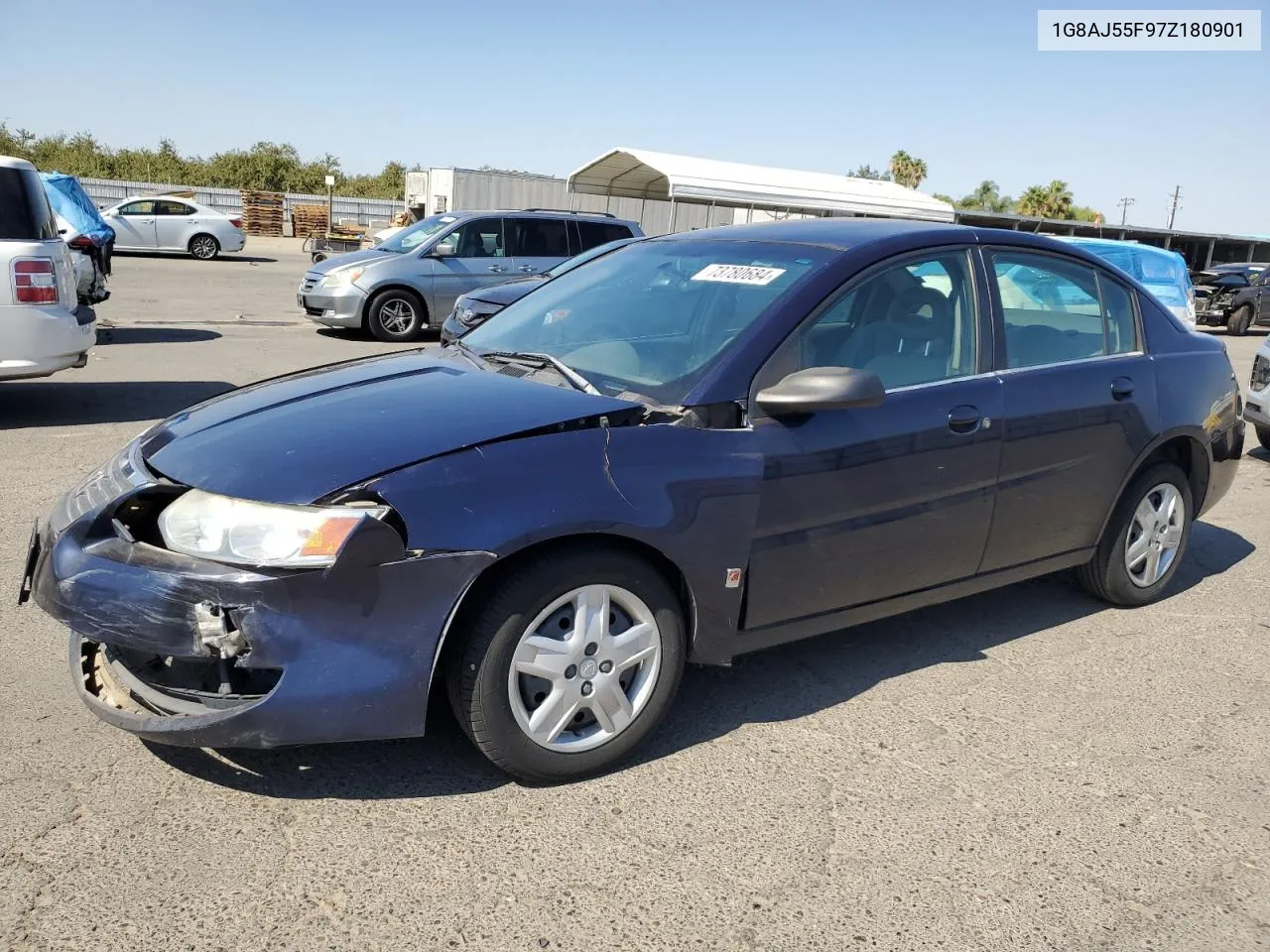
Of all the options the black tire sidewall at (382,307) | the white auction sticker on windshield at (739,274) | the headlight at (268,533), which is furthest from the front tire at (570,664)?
the black tire sidewall at (382,307)

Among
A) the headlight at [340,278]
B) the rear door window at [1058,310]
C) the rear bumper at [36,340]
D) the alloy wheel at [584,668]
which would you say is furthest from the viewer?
the headlight at [340,278]

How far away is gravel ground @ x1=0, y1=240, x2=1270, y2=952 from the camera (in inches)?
99.0

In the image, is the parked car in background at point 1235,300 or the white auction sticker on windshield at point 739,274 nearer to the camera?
the white auction sticker on windshield at point 739,274

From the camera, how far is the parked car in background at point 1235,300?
76.1 feet

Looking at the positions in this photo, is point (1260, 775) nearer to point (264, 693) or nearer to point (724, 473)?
point (724, 473)

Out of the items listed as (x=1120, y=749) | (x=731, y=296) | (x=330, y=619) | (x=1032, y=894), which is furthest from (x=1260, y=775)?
(x=330, y=619)

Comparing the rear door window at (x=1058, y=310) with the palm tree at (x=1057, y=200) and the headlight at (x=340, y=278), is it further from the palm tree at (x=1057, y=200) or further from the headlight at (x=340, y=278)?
the palm tree at (x=1057, y=200)

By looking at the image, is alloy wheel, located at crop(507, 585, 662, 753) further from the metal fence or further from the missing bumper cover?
the metal fence

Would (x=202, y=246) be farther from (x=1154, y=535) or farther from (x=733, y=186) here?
(x=1154, y=535)

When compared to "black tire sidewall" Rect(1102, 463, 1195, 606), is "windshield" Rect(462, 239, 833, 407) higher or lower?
higher

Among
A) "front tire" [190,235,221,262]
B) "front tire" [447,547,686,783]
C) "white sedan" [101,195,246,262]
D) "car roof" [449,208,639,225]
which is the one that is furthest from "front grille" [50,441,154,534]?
"front tire" [190,235,221,262]

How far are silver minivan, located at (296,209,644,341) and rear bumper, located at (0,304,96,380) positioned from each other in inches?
225

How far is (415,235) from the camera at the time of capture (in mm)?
14148

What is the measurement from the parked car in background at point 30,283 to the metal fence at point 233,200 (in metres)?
37.1
